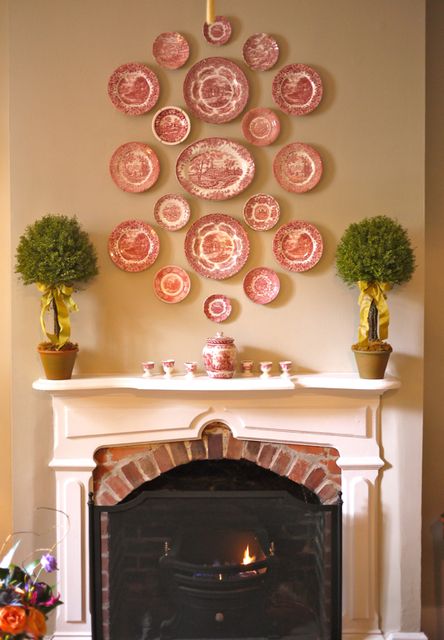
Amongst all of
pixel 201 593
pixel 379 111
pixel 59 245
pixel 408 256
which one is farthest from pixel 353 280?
pixel 201 593

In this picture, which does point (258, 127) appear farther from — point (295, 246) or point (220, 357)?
point (220, 357)

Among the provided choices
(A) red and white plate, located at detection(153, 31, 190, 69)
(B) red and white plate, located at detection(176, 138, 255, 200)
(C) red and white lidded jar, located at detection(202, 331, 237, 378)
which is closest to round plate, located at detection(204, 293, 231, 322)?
(C) red and white lidded jar, located at detection(202, 331, 237, 378)

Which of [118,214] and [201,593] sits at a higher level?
[118,214]

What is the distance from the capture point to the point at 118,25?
249 centimetres

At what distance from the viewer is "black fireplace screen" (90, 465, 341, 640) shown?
7.79 ft

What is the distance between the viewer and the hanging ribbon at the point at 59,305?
236 centimetres

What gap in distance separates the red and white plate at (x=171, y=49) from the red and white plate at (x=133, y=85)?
77 millimetres

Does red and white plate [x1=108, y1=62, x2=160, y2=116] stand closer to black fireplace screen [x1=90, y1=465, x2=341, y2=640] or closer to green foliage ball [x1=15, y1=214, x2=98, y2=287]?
green foliage ball [x1=15, y1=214, x2=98, y2=287]

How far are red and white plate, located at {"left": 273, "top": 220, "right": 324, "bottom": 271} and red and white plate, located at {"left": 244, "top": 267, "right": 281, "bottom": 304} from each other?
8 cm

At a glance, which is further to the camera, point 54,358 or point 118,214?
point 118,214

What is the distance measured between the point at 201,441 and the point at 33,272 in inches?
38.0

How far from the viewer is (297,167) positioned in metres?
2.50

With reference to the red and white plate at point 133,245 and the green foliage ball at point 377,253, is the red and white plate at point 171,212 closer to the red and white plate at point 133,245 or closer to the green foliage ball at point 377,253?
the red and white plate at point 133,245

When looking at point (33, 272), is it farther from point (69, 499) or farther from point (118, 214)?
point (69, 499)
